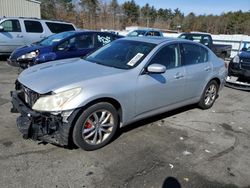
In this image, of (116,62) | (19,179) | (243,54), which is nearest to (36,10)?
(243,54)

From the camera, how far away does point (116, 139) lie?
4188 mm

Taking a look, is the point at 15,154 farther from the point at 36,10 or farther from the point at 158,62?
the point at 36,10

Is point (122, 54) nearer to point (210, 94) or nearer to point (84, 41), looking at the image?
point (210, 94)

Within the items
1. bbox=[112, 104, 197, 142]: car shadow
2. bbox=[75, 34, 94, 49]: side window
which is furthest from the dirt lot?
bbox=[75, 34, 94, 49]: side window

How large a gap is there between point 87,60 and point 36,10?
814 inches

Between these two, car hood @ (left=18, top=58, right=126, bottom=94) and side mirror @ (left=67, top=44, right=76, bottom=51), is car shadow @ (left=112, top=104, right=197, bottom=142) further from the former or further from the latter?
side mirror @ (left=67, top=44, right=76, bottom=51)

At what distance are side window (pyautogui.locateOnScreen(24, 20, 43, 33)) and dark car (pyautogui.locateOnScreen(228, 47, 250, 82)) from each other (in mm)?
8468

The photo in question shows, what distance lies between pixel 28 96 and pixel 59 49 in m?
4.51

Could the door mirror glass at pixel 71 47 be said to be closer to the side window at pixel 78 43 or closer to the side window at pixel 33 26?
the side window at pixel 78 43

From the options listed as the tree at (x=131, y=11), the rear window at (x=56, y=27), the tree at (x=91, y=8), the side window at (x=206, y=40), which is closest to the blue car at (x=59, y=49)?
the rear window at (x=56, y=27)

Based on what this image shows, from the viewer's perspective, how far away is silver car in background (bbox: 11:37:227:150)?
3432mm

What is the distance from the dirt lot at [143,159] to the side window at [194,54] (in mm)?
1204

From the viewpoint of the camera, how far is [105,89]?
3643mm

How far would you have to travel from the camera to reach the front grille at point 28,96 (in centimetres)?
358
